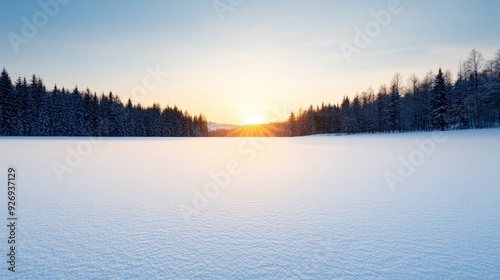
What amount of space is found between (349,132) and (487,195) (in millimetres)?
65147

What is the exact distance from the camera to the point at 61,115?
183 feet

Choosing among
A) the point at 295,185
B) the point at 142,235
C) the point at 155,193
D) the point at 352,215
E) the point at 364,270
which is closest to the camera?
the point at 364,270

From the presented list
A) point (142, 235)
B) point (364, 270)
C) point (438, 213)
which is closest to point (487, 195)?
point (438, 213)

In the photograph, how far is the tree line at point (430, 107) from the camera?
38.3 meters

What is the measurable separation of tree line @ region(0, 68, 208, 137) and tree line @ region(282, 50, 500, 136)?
6033 centimetres

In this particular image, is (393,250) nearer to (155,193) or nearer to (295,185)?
(295,185)

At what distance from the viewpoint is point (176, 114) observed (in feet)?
306

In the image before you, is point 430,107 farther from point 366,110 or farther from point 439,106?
point 366,110

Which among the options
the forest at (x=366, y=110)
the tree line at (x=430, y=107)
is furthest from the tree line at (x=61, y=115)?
the tree line at (x=430, y=107)

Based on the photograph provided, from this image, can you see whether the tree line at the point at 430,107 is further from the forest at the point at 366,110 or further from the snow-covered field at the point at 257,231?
Result: the snow-covered field at the point at 257,231

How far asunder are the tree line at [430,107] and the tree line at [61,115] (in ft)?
198

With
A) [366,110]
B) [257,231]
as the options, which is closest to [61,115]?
[257,231]

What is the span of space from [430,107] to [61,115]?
7943 cm

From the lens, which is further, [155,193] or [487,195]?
[155,193]
